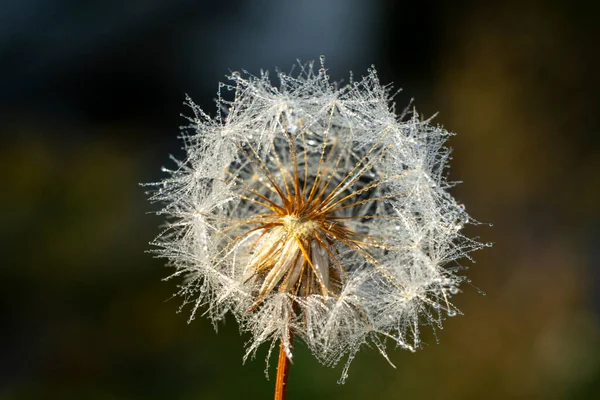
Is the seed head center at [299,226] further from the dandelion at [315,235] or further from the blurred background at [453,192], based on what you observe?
the blurred background at [453,192]

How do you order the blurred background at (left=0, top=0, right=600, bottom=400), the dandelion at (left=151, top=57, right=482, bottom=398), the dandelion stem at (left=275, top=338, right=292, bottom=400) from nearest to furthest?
the dandelion stem at (left=275, top=338, right=292, bottom=400), the dandelion at (left=151, top=57, right=482, bottom=398), the blurred background at (left=0, top=0, right=600, bottom=400)

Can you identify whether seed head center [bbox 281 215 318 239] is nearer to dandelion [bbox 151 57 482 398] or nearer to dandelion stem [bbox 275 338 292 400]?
dandelion [bbox 151 57 482 398]

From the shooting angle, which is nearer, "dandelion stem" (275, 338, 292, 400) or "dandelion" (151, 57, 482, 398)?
"dandelion stem" (275, 338, 292, 400)

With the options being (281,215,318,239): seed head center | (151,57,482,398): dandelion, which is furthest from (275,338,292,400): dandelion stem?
(281,215,318,239): seed head center

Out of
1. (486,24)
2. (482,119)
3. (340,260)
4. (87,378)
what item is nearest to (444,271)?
(340,260)

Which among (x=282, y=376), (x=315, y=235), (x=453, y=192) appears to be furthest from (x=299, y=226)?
(x=453, y=192)

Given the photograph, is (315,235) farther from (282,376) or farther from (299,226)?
(282,376)

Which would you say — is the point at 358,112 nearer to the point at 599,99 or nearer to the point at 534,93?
the point at 534,93

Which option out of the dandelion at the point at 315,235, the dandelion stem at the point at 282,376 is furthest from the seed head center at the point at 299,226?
the dandelion stem at the point at 282,376
